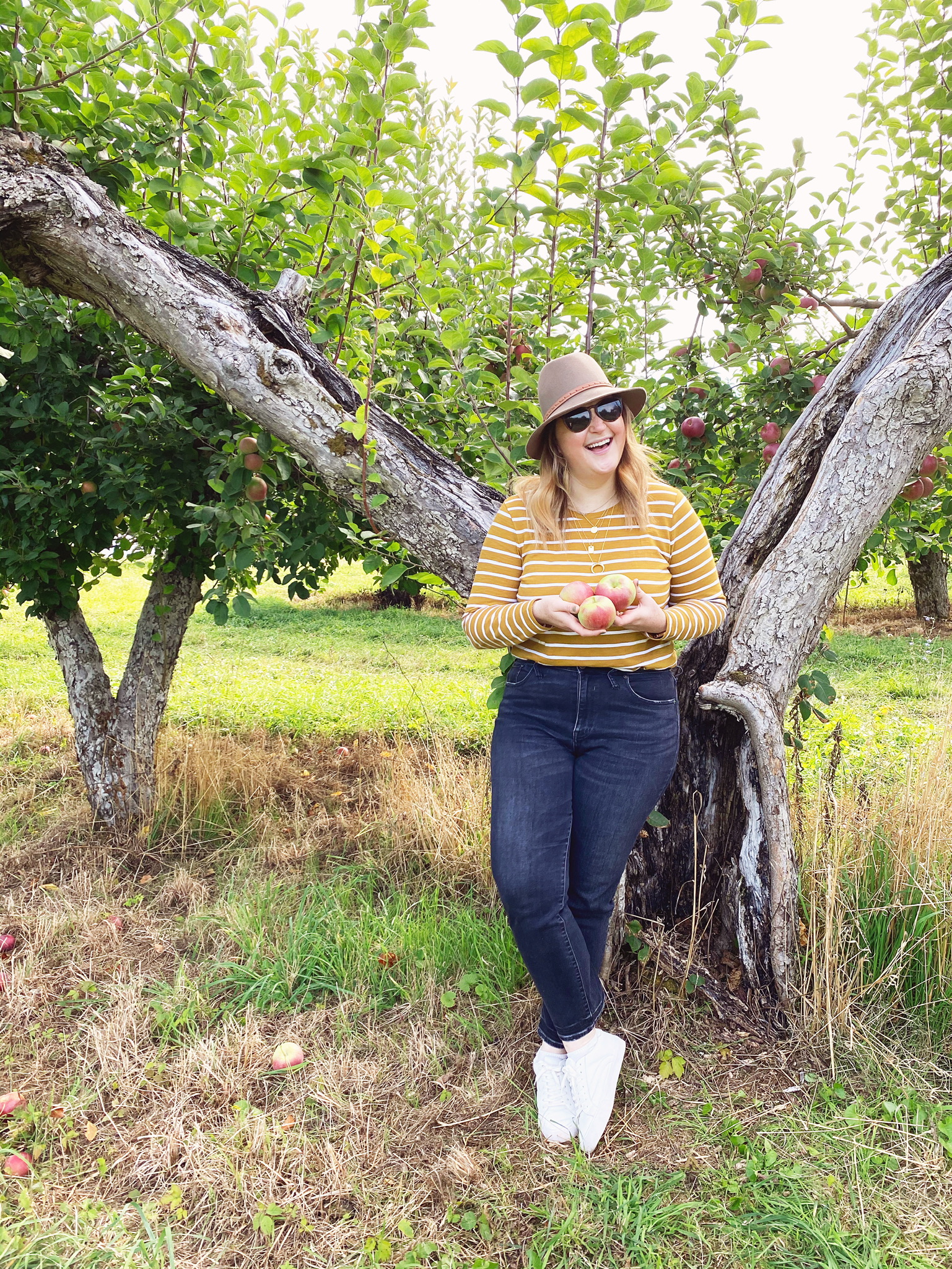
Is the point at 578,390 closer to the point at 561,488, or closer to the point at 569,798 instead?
the point at 561,488

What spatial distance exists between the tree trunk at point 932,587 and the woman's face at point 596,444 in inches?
402

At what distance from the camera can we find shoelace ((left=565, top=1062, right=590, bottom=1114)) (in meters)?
1.99

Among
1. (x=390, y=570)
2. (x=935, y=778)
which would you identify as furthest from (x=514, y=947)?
(x=935, y=778)

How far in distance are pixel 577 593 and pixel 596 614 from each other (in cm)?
10

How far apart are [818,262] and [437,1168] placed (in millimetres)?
3171

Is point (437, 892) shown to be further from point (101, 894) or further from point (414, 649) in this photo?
point (414, 649)

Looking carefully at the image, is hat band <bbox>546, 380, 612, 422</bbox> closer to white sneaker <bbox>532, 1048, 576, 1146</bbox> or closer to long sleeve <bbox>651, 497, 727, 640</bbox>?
long sleeve <bbox>651, 497, 727, 640</bbox>

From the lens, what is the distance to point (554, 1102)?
203cm

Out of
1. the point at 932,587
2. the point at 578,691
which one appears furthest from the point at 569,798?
the point at 932,587

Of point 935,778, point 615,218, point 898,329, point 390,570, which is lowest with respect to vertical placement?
point 935,778

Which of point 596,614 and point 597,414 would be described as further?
point 597,414

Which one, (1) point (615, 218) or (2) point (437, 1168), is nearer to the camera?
(2) point (437, 1168)

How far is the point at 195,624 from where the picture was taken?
11758 millimetres

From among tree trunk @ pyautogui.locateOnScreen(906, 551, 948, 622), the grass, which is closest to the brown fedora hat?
the grass
